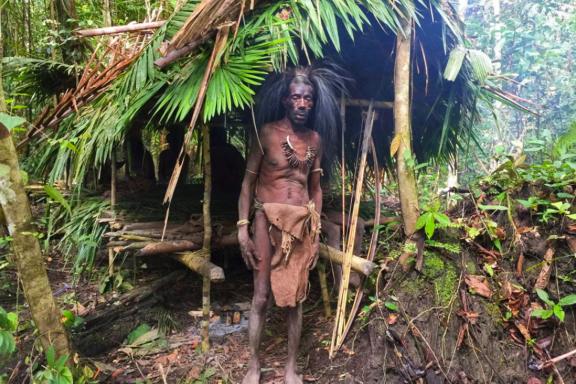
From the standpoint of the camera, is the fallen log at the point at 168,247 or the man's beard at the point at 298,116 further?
the fallen log at the point at 168,247

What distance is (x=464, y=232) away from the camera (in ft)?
9.65

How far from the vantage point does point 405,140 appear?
2.98m

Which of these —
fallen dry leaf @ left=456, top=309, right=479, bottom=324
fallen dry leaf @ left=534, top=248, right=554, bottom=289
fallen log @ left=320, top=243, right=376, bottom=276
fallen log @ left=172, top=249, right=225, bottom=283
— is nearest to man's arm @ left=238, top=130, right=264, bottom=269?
fallen log @ left=172, top=249, right=225, bottom=283

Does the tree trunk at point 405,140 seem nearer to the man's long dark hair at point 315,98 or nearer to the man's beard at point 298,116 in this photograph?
the man's long dark hair at point 315,98

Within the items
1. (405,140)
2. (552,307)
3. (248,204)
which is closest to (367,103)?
(405,140)

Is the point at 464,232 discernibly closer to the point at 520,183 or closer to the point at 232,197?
the point at 520,183

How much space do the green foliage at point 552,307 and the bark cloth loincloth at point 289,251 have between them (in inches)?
54.5

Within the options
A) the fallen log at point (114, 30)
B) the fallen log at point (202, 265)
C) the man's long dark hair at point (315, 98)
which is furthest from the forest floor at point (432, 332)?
the fallen log at point (114, 30)

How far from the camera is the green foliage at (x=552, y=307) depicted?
2.41 metres

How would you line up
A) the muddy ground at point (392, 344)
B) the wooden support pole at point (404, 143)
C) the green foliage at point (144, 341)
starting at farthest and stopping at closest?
the green foliage at point (144, 341), the wooden support pole at point (404, 143), the muddy ground at point (392, 344)

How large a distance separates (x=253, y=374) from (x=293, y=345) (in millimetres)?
329

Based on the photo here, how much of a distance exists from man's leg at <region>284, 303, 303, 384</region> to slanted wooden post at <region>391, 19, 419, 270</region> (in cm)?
92

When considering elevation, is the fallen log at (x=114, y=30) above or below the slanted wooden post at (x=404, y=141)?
above

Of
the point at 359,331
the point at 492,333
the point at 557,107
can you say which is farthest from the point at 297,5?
the point at 557,107
